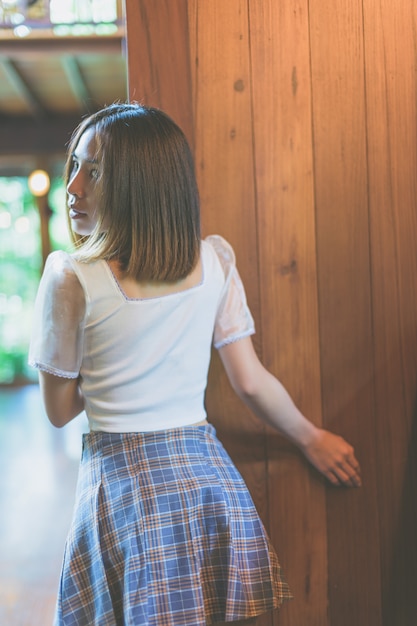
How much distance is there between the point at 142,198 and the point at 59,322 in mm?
259

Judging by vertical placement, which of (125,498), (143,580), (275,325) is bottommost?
(143,580)

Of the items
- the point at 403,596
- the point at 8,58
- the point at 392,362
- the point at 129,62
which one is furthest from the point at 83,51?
the point at 403,596

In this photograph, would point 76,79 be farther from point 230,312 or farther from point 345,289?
point 230,312

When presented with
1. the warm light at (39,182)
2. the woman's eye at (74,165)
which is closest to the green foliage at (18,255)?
the warm light at (39,182)

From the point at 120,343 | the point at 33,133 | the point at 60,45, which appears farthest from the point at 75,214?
the point at 33,133

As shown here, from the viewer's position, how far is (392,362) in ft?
5.45

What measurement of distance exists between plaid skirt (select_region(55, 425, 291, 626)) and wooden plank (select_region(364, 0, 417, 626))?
528mm

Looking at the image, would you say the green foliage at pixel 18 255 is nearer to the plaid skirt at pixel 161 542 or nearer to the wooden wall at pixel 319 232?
the wooden wall at pixel 319 232

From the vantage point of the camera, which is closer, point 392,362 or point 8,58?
point 392,362

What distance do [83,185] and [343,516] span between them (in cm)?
103

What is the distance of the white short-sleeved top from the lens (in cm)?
117

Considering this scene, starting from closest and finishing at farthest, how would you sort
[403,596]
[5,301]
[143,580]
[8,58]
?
1. [143,580]
2. [403,596]
3. [8,58]
4. [5,301]

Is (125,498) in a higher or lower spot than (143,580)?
higher

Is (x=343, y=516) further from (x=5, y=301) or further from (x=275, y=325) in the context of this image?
(x=5, y=301)
